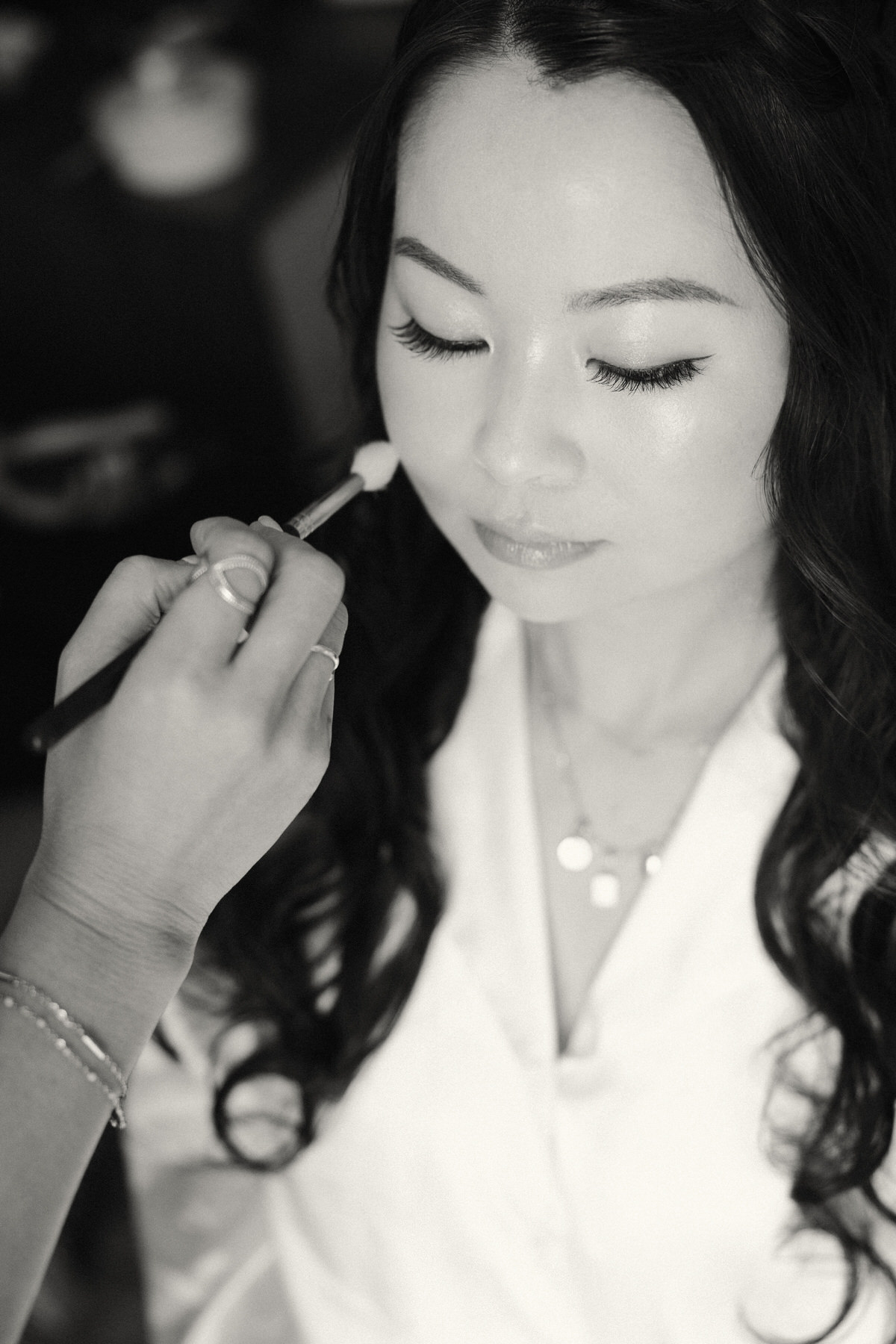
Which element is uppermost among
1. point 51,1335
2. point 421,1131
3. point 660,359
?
point 660,359

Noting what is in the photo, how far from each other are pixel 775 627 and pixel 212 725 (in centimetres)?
58

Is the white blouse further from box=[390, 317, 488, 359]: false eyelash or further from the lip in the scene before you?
box=[390, 317, 488, 359]: false eyelash

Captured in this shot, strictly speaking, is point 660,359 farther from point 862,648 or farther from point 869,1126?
point 869,1126

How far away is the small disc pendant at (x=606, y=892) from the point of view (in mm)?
1109

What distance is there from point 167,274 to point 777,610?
1.30 meters

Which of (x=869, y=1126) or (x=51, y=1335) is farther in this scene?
(x=51, y=1335)

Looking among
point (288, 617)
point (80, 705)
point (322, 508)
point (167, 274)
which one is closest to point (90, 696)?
point (80, 705)

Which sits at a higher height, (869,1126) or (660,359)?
(660,359)

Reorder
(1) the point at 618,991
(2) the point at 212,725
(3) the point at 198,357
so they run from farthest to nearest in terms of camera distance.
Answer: (3) the point at 198,357 < (1) the point at 618,991 < (2) the point at 212,725

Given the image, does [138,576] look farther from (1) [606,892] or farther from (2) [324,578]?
(1) [606,892]

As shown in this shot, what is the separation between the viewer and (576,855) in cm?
113

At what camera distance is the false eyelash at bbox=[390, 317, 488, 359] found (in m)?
0.86

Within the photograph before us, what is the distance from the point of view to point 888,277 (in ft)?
2.76

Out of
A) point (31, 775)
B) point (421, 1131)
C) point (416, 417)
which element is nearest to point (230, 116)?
point (31, 775)
